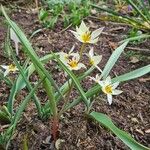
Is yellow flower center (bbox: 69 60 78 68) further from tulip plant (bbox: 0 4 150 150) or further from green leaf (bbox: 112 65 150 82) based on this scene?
green leaf (bbox: 112 65 150 82)

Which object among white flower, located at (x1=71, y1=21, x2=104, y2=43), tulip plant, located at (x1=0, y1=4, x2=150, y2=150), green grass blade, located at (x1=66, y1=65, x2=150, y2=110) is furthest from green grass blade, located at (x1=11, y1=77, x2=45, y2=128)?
white flower, located at (x1=71, y1=21, x2=104, y2=43)

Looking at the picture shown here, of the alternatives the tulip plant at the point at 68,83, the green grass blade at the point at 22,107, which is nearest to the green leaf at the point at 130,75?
the tulip plant at the point at 68,83

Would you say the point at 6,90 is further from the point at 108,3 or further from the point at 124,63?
the point at 108,3

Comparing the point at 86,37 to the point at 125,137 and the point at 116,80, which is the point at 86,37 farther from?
the point at 125,137

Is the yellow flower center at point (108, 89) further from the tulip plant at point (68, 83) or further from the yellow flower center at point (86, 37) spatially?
the yellow flower center at point (86, 37)

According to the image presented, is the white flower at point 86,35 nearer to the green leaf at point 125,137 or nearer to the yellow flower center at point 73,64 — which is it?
the yellow flower center at point 73,64

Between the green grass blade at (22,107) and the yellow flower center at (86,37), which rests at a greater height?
the yellow flower center at (86,37)

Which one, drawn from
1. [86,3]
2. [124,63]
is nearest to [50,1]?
[86,3]

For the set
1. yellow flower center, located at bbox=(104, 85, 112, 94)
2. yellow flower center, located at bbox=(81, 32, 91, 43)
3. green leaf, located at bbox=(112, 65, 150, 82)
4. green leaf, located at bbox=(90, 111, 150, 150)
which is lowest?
green leaf, located at bbox=(90, 111, 150, 150)

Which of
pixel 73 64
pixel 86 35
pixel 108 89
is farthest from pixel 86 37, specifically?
pixel 108 89

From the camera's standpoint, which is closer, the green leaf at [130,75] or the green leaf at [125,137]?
the green leaf at [125,137]

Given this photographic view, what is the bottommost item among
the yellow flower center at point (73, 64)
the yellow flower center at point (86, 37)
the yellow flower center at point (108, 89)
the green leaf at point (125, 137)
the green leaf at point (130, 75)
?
the green leaf at point (125, 137)
